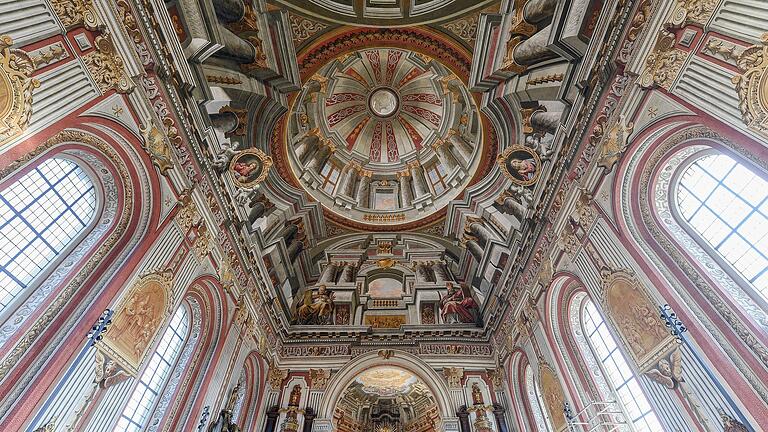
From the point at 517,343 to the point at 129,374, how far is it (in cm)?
1143

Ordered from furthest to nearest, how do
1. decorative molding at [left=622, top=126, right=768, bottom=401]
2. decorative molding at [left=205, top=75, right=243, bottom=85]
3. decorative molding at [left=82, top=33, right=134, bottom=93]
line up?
1. decorative molding at [left=205, top=75, right=243, bottom=85]
2. decorative molding at [left=82, top=33, right=134, bottom=93]
3. decorative molding at [left=622, top=126, right=768, bottom=401]

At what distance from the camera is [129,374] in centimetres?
738

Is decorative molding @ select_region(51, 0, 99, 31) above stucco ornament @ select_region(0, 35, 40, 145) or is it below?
above

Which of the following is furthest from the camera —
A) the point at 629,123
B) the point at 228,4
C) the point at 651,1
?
the point at 228,4

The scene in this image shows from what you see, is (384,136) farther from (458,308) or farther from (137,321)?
(137,321)

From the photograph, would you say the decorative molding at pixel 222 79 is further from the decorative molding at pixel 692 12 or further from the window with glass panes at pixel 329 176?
the decorative molding at pixel 692 12

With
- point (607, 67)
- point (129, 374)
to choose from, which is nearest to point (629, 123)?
point (607, 67)

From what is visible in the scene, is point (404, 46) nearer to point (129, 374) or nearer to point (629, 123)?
point (629, 123)

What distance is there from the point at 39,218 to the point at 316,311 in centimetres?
1079

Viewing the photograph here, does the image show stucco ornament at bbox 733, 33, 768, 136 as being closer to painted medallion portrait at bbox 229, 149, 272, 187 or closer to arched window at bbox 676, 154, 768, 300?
arched window at bbox 676, 154, 768, 300

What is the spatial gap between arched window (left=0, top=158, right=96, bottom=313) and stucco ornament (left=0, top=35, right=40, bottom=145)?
130 cm

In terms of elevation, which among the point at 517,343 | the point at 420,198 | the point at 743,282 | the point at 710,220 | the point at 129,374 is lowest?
the point at 129,374

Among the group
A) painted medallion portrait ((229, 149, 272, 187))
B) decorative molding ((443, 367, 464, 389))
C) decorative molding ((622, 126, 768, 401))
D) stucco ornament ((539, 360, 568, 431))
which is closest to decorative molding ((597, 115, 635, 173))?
decorative molding ((622, 126, 768, 401))

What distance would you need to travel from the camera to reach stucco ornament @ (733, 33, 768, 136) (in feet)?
Result: 17.4
